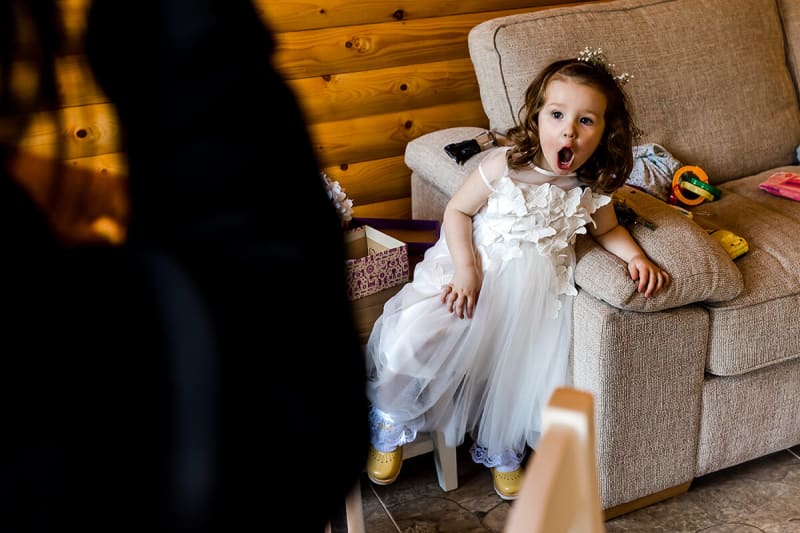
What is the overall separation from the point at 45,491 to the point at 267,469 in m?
0.08

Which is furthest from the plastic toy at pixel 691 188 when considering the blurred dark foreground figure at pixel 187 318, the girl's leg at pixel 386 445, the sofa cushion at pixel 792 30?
the blurred dark foreground figure at pixel 187 318

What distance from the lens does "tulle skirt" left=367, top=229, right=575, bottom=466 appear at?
1.70 metres

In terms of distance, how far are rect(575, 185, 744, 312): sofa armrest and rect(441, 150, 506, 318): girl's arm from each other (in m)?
0.22

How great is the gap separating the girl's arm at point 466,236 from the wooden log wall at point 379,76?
501 millimetres

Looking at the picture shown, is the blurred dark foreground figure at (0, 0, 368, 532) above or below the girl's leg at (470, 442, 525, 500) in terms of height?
above

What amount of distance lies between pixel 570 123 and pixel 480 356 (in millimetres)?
518

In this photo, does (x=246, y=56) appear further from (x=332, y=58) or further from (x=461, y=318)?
(x=332, y=58)

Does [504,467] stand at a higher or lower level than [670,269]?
lower

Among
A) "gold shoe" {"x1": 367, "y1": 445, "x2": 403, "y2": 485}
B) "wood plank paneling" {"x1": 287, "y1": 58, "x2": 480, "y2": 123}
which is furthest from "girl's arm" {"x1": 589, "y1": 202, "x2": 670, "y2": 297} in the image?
"wood plank paneling" {"x1": 287, "y1": 58, "x2": 480, "y2": 123}

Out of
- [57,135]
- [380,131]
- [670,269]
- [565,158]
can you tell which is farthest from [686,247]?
[57,135]

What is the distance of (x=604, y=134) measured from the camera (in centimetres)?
174

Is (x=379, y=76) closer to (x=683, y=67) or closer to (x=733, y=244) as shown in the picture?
(x=683, y=67)

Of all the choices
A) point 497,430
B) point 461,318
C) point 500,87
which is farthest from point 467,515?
point 500,87

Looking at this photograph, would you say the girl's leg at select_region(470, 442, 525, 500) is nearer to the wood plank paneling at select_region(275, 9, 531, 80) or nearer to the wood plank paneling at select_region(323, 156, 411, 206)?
the wood plank paneling at select_region(323, 156, 411, 206)
